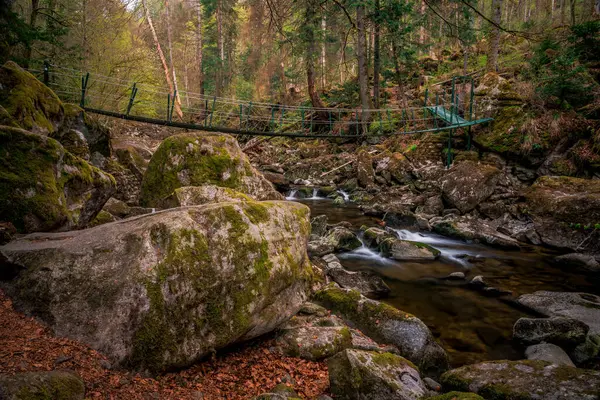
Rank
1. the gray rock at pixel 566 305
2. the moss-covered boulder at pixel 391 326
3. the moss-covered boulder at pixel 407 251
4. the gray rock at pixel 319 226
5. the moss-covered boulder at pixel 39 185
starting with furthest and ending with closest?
the gray rock at pixel 319 226 → the moss-covered boulder at pixel 407 251 → the gray rock at pixel 566 305 → the moss-covered boulder at pixel 391 326 → the moss-covered boulder at pixel 39 185

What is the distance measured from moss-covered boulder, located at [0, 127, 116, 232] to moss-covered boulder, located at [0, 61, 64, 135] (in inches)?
47.4

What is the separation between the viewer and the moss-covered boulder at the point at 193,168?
717cm

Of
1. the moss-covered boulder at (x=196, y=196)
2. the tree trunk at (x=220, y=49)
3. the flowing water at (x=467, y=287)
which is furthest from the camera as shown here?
the tree trunk at (x=220, y=49)

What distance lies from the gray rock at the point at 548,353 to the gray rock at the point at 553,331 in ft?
0.55

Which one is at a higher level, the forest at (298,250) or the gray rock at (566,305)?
the forest at (298,250)

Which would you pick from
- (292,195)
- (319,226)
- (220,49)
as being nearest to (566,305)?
(319,226)

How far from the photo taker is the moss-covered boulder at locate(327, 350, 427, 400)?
273 centimetres

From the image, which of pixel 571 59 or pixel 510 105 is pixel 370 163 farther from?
pixel 571 59

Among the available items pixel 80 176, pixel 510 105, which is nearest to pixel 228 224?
pixel 80 176

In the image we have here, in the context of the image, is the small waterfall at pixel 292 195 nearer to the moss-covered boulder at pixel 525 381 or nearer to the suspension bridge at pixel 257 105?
the suspension bridge at pixel 257 105

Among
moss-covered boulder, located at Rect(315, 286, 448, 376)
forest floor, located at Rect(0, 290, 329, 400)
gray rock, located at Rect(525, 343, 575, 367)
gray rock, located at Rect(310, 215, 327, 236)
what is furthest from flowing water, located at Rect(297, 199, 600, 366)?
forest floor, located at Rect(0, 290, 329, 400)

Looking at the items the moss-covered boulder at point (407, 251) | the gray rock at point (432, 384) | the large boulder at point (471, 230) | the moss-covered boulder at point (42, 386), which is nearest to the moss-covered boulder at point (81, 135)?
the moss-covered boulder at point (42, 386)

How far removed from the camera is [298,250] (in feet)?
12.2

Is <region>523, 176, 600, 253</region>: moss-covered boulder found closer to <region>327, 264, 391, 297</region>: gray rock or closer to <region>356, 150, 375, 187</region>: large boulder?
<region>327, 264, 391, 297</region>: gray rock
